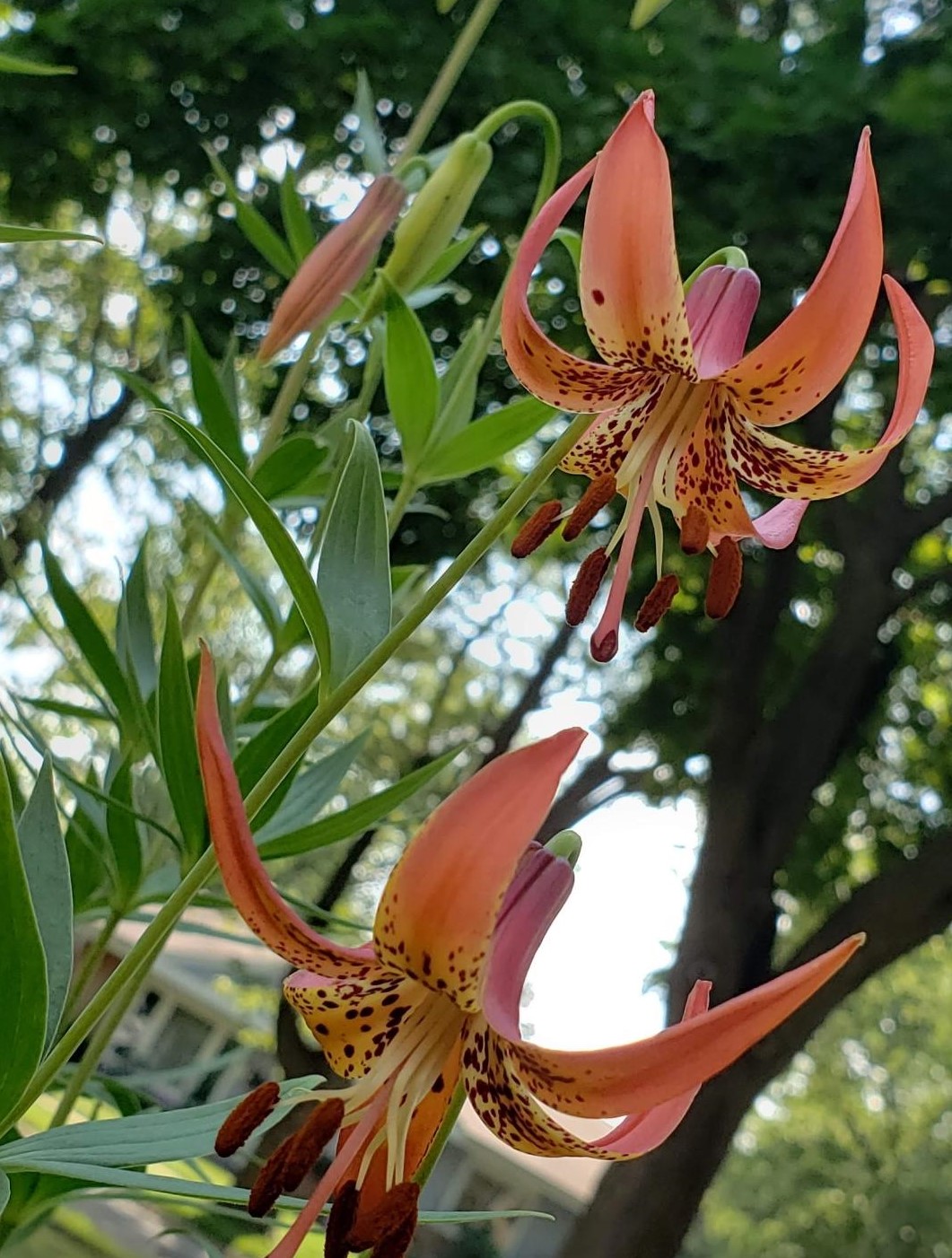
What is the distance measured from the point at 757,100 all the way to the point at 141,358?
11.5ft

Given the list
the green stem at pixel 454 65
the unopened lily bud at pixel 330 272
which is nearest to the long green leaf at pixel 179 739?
the unopened lily bud at pixel 330 272

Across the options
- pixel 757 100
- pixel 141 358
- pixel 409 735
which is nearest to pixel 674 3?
pixel 757 100

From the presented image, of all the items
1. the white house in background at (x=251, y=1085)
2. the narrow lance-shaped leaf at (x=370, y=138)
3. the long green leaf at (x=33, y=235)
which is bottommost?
the white house in background at (x=251, y=1085)

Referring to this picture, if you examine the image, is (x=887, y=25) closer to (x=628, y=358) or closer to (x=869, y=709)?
(x=869, y=709)

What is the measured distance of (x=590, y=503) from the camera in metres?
0.37

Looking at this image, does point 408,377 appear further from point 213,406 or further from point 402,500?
point 213,406

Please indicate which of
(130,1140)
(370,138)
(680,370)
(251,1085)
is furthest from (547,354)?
(251,1085)

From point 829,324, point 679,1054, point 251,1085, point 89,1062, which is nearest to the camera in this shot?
point 679,1054

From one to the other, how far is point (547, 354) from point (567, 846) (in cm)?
16

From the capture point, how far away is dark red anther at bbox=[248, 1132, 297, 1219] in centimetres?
24

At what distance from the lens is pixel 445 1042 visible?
295 mm

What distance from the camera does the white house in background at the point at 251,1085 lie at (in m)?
7.06

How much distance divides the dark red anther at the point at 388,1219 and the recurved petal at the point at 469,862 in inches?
1.9

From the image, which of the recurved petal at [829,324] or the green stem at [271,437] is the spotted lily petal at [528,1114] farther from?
the green stem at [271,437]
